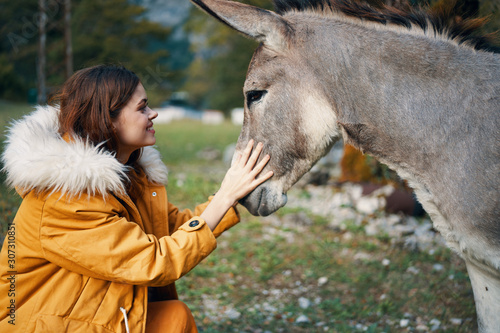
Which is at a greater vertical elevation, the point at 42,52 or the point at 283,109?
the point at 283,109

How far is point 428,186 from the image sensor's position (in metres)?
2.09

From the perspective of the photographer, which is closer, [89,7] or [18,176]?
[18,176]

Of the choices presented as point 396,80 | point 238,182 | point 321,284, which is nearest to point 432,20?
point 396,80

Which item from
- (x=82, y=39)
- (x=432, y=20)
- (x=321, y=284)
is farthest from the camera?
(x=82, y=39)

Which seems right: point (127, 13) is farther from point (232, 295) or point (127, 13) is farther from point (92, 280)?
point (92, 280)

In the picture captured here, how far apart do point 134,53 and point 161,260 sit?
7028mm

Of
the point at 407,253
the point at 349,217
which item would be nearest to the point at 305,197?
the point at 349,217

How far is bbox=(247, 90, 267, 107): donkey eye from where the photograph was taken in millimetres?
2309

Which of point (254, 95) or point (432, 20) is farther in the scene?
point (254, 95)

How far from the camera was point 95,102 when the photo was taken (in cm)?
209

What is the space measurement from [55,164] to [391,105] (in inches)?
64.9

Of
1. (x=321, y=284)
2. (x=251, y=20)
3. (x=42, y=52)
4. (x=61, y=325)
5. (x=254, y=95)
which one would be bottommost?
(x=321, y=284)

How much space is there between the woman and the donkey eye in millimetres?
515

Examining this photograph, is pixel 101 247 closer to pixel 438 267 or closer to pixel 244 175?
pixel 244 175
